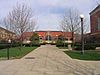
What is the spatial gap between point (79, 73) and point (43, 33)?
300 ft

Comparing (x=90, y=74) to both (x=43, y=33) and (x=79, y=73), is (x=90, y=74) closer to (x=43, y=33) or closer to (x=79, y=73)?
(x=79, y=73)

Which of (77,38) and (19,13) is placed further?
(77,38)

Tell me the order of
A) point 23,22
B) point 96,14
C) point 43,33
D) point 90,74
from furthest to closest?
point 43,33
point 96,14
point 23,22
point 90,74

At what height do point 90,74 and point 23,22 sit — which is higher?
point 23,22

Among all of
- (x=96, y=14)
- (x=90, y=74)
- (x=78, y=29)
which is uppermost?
(x=96, y=14)

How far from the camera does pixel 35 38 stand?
81.2m

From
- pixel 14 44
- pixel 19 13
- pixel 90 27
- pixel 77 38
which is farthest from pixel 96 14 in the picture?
pixel 19 13

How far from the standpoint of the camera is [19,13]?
1558 inches

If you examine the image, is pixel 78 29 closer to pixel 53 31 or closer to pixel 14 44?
pixel 14 44

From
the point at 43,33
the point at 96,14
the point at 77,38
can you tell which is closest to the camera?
the point at 96,14

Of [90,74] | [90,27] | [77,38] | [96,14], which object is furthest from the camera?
[77,38]

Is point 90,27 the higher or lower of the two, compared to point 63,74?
higher

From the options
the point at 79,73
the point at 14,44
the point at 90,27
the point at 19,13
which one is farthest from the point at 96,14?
the point at 79,73

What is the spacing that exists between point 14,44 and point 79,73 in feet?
148
